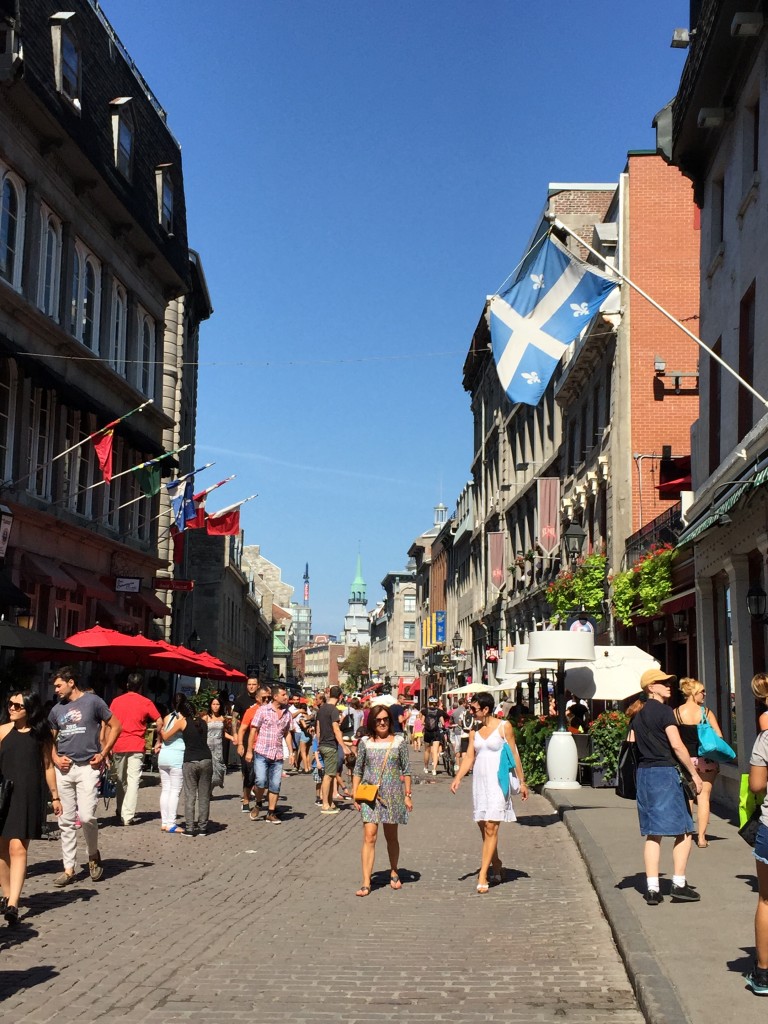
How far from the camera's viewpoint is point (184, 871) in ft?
41.3

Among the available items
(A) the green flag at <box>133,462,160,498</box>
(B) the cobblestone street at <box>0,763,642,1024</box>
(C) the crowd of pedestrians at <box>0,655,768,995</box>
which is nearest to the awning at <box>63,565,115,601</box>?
(A) the green flag at <box>133,462,160,498</box>

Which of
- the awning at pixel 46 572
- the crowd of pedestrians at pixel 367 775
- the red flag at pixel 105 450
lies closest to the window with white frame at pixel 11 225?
the red flag at pixel 105 450

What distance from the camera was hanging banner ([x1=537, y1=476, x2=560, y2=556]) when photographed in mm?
36594

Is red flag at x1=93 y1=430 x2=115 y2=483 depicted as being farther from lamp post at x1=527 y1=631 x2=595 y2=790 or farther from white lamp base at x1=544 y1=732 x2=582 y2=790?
white lamp base at x1=544 y1=732 x2=582 y2=790

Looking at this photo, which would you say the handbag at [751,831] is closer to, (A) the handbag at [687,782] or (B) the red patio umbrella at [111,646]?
(A) the handbag at [687,782]

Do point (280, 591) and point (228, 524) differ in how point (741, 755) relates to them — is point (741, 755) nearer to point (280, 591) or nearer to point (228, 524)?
point (228, 524)

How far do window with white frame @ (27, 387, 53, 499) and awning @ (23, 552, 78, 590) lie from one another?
1606 millimetres

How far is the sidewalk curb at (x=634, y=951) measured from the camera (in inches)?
255

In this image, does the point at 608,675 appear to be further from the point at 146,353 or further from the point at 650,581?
the point at 146,353

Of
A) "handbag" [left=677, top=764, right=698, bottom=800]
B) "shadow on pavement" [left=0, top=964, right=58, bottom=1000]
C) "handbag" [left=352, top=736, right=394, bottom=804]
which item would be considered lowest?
"shadow on pavement" [left=0, top=964, right=58, bottom=1000]

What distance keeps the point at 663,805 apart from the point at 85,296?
23.1 m

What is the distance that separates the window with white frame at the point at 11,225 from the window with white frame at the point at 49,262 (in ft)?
3.53

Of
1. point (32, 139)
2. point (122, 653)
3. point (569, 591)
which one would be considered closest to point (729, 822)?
point (122, 653)

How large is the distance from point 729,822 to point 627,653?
→ 24.5ft
